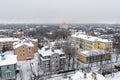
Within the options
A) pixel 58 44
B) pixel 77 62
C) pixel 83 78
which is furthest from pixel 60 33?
pixel 83 78

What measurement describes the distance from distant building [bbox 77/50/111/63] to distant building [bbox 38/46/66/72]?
20.7 ft

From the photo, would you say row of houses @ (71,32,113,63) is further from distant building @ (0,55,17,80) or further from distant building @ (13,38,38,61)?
distant building @ (0,55,17,80)

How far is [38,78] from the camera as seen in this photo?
28.0 m

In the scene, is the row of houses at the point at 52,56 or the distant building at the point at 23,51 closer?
the row of houses at the point at 52,56

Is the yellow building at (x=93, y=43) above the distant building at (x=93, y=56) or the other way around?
above

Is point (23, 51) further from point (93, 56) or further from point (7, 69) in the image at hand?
point (93, 56)

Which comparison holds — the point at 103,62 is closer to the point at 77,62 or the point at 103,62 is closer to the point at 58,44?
the point at 77,62

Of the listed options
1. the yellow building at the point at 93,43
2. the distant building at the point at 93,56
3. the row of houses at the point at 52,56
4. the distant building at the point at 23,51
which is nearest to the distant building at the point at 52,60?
the row of houses at the point at 52,56

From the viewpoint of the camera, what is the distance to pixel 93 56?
117 feet

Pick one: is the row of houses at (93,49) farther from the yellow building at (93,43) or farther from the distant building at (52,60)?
the distant building at (52,60)

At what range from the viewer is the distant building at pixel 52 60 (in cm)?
3125

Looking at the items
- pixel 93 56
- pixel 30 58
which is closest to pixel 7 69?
pixel 30 58

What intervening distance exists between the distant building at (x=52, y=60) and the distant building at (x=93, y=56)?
6301 mm

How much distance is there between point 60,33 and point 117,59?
44.7 m
